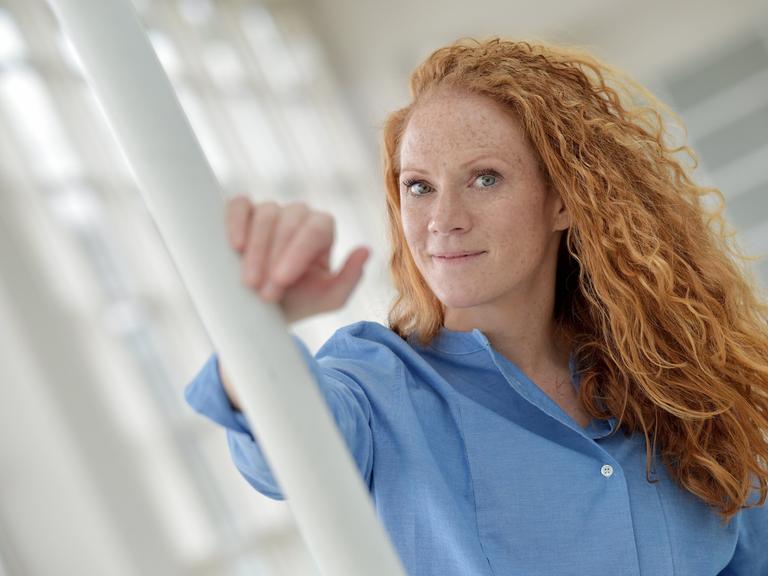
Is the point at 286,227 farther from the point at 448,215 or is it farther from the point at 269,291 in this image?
the point at 448,215

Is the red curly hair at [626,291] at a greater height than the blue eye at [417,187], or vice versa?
the blue eye at [417,187]

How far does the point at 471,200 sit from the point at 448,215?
0.18 feet

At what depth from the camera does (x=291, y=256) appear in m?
0.48

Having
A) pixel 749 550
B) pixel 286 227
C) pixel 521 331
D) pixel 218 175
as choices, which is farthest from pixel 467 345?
pixel 218 175

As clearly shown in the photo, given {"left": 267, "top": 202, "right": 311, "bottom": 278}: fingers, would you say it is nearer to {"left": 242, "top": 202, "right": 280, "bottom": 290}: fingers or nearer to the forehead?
{"left": 242, "top": 202, "right": 280, "bottom": 290}: fingers

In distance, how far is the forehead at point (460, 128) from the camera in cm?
133

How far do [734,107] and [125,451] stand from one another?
4886 millimetres

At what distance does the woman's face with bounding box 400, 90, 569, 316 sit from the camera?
1276 millimetres

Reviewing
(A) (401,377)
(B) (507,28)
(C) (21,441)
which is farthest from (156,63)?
(B) (507,28)

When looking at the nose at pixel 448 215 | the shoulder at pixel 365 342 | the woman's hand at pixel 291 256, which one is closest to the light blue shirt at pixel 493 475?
the shoulder at pixel 365 342

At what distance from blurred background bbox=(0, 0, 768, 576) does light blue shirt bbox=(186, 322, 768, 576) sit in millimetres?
566

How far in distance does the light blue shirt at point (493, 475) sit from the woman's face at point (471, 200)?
96mm

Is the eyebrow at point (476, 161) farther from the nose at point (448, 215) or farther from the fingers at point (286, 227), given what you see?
the fingers at point (286, 227)

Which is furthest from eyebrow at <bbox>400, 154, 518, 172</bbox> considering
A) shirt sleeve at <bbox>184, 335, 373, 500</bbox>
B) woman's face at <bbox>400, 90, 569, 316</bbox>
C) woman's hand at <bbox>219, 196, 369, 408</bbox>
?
woman's hand at <bbox>219, 196, 369, 408</bbox>
